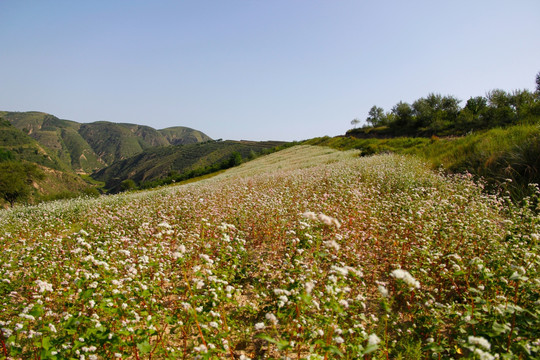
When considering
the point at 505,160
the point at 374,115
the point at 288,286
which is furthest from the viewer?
the point at 374,115

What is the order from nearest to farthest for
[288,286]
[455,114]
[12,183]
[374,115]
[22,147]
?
[288,286], [12,183], [455,114], [374,115], [22,147]

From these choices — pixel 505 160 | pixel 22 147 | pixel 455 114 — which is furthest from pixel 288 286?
pixel 22 147

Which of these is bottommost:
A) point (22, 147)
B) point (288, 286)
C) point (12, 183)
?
point (288, 286)

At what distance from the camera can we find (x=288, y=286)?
3254 millimetres

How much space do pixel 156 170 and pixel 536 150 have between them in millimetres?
180093

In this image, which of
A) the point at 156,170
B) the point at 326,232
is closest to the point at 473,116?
→ the point at 326,232

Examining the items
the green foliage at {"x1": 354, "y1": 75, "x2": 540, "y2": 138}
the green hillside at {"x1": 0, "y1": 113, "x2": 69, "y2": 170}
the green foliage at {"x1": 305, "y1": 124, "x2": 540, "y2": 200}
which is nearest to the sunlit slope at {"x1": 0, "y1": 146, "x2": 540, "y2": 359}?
the green foliage at {"x1": 305, "y1": 124, "x2": 540, "y2": 200}

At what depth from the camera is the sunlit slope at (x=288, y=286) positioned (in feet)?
8.43

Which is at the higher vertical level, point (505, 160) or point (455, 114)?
point (455, 114)

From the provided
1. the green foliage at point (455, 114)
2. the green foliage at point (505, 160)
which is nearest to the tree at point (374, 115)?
the green foliage at point (455, 114)

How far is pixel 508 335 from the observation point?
8.30 ft

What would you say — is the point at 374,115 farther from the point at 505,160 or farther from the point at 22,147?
the point at 22,147

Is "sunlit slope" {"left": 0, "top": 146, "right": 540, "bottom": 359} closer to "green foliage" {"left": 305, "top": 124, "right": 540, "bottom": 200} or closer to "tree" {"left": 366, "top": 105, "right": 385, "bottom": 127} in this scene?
"green foliage" {"left": 305, "top": 124, "right": 540, "bottom": 200}

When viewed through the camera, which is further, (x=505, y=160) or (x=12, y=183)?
(x=12, y=183)
